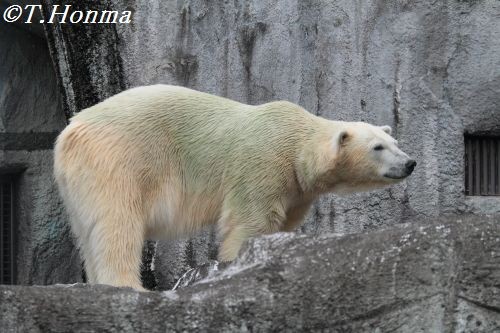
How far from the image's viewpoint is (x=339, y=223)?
5.91m

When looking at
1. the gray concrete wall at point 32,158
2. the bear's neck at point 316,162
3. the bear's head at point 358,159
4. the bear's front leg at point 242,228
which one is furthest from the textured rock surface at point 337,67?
the bear's front leg at point 242,228

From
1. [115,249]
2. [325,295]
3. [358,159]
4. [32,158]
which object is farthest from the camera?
[32,158]

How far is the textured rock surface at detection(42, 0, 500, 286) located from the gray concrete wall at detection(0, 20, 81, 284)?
0.96 m

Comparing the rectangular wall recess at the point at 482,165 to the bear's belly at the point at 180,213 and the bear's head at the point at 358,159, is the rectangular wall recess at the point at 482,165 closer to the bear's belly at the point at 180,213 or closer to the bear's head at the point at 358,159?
the bear's head at the point at 358,159

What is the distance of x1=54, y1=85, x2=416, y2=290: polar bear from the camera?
14.7ft

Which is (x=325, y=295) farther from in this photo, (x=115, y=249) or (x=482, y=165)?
(x=482, y=165)

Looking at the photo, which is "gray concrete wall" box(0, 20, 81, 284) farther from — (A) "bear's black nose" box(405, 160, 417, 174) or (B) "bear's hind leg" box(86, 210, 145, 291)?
(A) "bear's black nose" box(405, 160, 417, 174)

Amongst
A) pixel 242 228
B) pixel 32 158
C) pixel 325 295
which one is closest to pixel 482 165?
pixel 242 228

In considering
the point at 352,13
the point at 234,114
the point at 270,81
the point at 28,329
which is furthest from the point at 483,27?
the point at 28,329

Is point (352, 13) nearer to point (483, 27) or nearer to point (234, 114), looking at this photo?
point (483, 27)

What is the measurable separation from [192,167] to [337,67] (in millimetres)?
1551

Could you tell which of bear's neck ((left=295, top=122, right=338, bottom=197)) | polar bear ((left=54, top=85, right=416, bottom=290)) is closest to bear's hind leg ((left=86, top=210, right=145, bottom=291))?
polar bear ((left=54, top=85, right=416, bottom=290))

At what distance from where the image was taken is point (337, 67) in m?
5.88

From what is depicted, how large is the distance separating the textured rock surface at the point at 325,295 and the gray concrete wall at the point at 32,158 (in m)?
3.98
